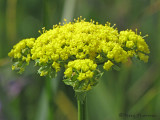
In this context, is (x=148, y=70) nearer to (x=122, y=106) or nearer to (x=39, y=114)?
(x=122, y=106)

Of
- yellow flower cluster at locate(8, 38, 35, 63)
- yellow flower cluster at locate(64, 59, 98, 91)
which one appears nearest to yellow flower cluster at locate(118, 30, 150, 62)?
yellow flower cluster at locate(64, 59, 98, 91)

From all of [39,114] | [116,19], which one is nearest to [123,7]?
[116,19]

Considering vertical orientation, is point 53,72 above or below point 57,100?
below

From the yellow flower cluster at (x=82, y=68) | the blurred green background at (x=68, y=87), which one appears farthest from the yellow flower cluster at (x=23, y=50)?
the blurred green background at (x=68, y=87)

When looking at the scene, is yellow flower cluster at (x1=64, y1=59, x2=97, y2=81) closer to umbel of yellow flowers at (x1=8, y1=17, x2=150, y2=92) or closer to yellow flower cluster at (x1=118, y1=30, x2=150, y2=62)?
umbel of yellow flowers at (x1=8, y1=17, x2=150, y2=92)

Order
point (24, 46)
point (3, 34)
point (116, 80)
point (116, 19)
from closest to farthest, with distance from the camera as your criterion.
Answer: point (24, 46) < point (116, 80) < point (3, 34) < point (116, 19)

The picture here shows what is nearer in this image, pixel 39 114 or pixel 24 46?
pixel 24 46

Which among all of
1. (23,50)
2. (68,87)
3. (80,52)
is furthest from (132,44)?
(68,87)

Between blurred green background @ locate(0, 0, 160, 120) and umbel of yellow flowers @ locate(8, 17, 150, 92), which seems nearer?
umbel of yellow flowers @ locate(8, 17, 150, 92)
